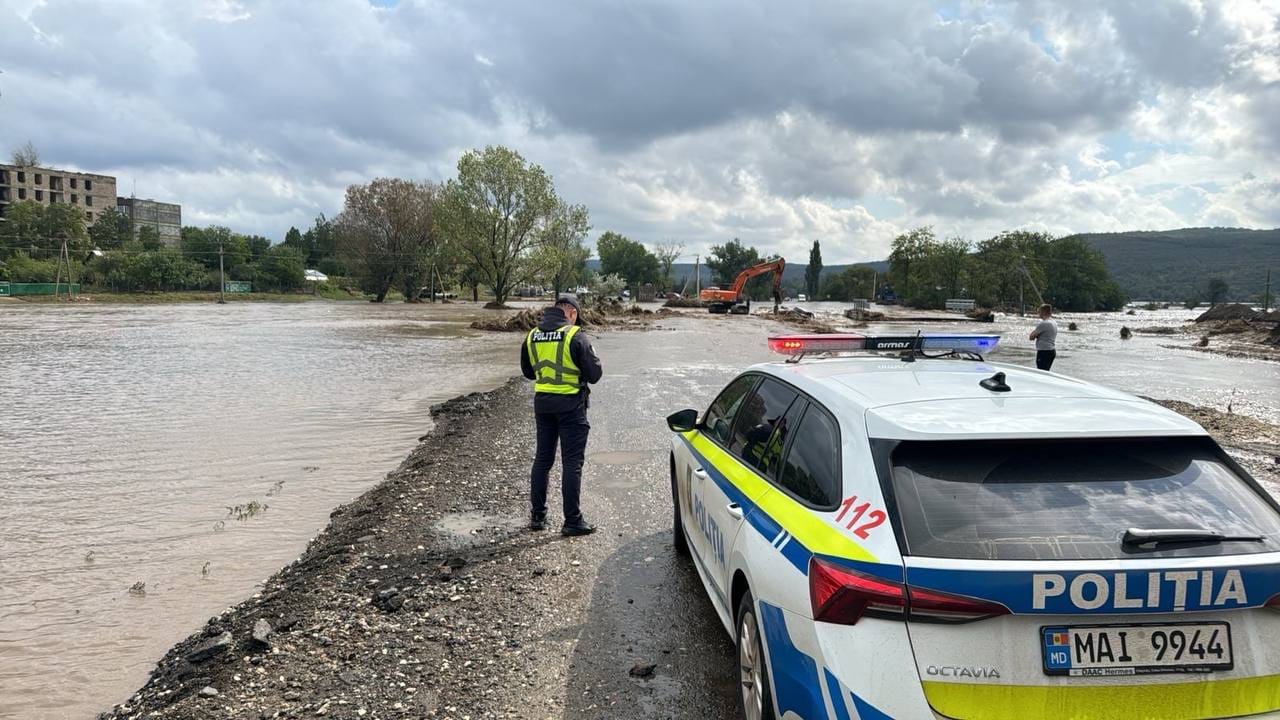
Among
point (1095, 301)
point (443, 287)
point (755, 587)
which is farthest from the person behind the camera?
point (1095, 301)

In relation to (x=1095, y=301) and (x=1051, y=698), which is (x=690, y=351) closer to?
(x=1051, y=698)

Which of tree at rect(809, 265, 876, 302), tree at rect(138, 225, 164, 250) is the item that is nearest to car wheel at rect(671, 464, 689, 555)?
tree at rect(138, 225, 164, 250)

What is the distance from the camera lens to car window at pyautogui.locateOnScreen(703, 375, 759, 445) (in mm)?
4253

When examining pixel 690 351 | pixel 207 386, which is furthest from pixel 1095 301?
pixel 207 386

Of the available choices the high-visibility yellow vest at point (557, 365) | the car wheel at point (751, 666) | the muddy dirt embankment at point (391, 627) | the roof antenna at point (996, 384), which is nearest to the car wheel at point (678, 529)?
the muddy dirt embankment at point (391, 627)

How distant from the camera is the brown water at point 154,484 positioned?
458cm

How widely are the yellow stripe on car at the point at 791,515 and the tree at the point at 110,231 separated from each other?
372ft

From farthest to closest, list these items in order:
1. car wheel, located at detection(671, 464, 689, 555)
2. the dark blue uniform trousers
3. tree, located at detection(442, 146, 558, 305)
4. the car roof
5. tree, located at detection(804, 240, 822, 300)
→ tree, located at detection(804, 240, 822, 300) < tree, located at detection(442, 146, 558, 305) < the dark blue uniform trousers < car wheel, located at detection(671, 464, 689, 555) < the car roof

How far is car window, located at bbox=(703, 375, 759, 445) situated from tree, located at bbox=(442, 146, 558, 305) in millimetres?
61293

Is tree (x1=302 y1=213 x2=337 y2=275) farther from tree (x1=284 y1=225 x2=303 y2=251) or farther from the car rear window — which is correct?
the car rear window

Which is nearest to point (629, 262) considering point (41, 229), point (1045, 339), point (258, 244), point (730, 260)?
point (730, 260)

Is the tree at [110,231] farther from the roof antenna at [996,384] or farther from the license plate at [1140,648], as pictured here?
the license plate at [1140,648]

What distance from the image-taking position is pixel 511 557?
213 inches

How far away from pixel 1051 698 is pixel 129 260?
8991 centimetres
